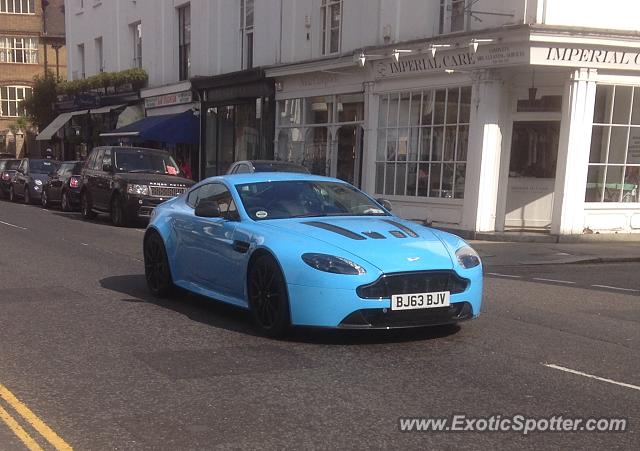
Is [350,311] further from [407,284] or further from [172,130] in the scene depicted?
[172,130]

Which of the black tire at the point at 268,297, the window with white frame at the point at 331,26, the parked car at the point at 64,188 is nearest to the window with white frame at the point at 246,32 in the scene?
the window with white frame at the point at 331,26

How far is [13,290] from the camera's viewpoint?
27.4 feet

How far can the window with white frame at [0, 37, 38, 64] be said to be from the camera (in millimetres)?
54594

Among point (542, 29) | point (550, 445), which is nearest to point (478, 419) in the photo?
point (550, 445)

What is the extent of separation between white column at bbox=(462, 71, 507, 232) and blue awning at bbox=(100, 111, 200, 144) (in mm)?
14745

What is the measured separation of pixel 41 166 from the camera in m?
25.7

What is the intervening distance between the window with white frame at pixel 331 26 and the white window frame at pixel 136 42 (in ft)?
48.0

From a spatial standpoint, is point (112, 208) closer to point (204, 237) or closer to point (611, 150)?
point (204, 237)

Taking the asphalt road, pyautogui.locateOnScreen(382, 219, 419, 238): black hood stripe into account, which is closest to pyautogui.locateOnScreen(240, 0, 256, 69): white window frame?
the asphalt road

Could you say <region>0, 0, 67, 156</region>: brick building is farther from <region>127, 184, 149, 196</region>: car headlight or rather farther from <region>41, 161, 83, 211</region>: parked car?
<region>127, 184, 149, 196</region>: car headlight

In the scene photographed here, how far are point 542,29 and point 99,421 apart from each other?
41.6 ft

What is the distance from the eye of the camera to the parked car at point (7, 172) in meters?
27.0

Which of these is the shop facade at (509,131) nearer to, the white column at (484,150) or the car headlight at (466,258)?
the white column at (484,150)

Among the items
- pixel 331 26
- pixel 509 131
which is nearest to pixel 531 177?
pixel 509 131
